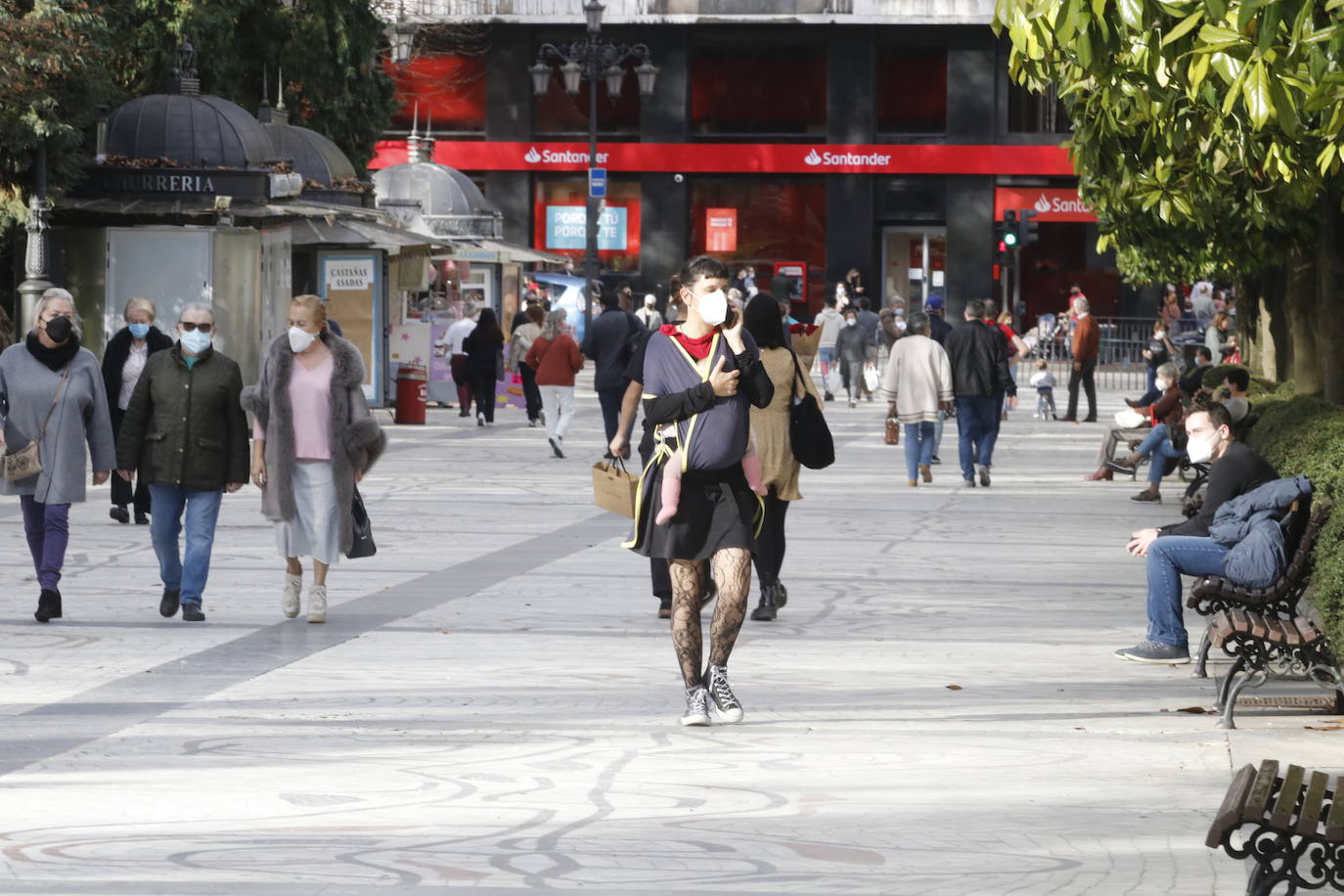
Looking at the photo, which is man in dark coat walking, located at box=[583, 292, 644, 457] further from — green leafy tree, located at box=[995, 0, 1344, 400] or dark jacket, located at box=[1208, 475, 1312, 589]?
dark jacket, located at box=[1208, 475, 1312, 589]

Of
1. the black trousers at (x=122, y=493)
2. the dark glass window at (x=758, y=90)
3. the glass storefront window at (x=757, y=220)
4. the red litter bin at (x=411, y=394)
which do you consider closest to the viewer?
the black trousers at (x=122, y=493)

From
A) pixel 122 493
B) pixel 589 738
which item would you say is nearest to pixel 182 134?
pixel 122 493

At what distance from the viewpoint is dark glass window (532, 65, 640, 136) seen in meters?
53.2

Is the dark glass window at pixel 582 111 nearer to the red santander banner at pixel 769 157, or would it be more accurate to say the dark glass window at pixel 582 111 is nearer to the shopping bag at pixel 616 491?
the red santander banner at pixel 769 157

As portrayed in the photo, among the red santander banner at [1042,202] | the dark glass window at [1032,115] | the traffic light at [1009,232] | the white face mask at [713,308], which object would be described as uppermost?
the dark glass window at [1032,115]

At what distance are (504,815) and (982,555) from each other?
27.3 ft

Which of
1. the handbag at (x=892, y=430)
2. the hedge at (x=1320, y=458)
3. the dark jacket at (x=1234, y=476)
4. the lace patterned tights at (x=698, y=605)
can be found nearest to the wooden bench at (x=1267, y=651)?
the hedge at (x=1320, y=458)

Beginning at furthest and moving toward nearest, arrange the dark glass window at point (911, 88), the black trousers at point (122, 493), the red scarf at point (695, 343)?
the dark glass window at point (911, 88), the black trousers at point (122, 493), the red scarf at point (695, 343)

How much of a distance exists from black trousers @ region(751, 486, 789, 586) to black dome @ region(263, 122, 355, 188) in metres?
20.7

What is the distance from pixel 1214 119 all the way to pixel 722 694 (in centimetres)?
324

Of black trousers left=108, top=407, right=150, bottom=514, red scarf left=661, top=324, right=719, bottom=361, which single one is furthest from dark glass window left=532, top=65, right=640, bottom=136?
red scarf left=661, top=324, right=719, bottom=361

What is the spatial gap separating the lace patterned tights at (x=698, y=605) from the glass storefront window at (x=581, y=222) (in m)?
44.8

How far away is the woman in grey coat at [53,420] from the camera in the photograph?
11461 millimetres

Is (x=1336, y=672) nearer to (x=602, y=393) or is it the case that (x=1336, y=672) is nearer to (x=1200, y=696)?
(x=1200, y=696)
